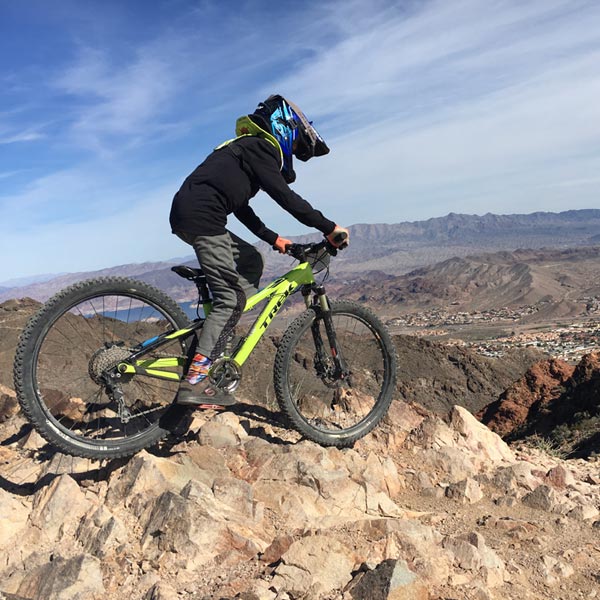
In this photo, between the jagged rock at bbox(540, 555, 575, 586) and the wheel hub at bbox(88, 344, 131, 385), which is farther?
the wheel hub at bbox(88, 344, 131, 385)

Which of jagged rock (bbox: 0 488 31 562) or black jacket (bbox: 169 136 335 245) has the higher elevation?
black jacket (bbox: 169 136 335 245)

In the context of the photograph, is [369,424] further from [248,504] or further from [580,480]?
[580,480]

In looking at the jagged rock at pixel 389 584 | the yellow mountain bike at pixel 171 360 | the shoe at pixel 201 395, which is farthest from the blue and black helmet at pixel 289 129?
the jagged rock at pixel 389 584

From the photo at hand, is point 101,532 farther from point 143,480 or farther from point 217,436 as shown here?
point 217,436

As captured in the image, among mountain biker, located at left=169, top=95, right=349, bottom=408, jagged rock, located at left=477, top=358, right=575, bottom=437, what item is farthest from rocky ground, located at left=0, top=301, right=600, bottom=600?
jagged rock, located at left=477, top=358, right=575, bottom=437

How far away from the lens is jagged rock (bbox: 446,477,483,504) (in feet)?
18.2

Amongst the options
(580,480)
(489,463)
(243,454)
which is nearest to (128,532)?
(243,454)

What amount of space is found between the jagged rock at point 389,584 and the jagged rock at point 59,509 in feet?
7.64

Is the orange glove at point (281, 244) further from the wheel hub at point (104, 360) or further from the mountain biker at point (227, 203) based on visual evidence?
the wheel hub at point (104, 360)

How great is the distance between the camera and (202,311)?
5473 mm

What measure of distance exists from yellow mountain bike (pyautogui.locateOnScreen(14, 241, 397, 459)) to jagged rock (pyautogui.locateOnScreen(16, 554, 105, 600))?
1.30m

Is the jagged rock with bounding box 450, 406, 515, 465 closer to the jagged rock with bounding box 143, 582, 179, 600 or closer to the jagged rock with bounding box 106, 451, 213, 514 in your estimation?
the jagged rock with bounding box 106, 451, 213, 514

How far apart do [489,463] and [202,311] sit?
4.27m

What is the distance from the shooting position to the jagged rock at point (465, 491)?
555cm
